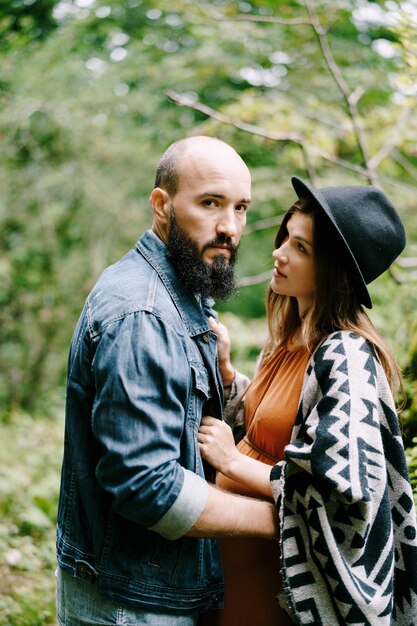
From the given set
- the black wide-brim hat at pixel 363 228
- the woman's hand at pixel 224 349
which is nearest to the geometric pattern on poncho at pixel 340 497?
the black wide-brim hat at pixel 363 228

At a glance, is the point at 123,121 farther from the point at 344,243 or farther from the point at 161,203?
the point at 344,243

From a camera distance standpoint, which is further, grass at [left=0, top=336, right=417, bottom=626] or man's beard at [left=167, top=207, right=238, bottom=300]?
grass at [left=0, top=336, right=417, bottom=626]

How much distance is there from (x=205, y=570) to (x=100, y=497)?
451 millimetres

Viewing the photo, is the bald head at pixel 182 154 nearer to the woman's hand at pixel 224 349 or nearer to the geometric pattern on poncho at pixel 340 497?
the woman's hand at pixel 224 349

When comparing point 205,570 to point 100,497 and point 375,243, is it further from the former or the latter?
point 375,243

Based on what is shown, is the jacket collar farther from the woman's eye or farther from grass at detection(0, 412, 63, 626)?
grass at detection(0, 412, 63, 626)

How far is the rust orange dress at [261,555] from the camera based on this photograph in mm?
2199

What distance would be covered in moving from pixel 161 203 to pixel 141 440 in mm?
935

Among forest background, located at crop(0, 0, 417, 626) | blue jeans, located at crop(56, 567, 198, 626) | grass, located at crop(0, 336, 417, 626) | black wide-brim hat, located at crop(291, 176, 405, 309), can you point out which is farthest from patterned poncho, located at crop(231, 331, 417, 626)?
forest background, located at crop(0, 0, 417, 626)

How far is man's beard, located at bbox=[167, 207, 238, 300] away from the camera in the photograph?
2166 mm

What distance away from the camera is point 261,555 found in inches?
87.7

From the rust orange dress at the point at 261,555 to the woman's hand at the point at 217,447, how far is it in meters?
0.15

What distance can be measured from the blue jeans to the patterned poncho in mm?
408

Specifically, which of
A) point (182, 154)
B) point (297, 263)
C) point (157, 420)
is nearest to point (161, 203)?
point (182, 154)
